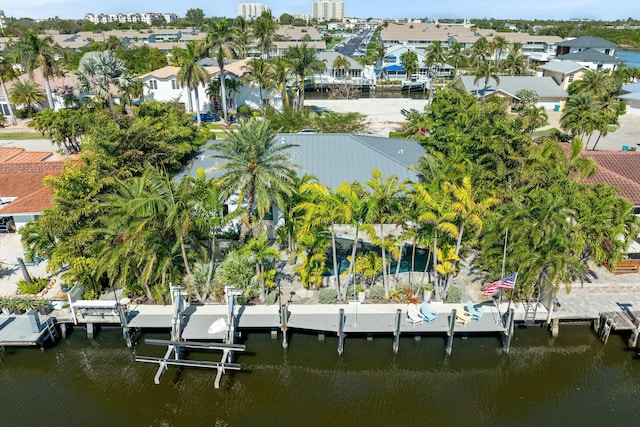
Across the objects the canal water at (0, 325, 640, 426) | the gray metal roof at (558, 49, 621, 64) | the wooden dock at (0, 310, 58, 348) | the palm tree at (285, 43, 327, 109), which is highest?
the palm tree at (285, 43, 327, 109)

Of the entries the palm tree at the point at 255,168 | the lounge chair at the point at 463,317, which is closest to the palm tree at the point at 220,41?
the palm tree at the point at 255,168

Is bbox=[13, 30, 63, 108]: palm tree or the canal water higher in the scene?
bbox=[13, 30, 63, 108]: palm tree

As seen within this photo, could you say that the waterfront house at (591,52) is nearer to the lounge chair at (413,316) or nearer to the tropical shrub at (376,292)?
the tropical shrub at (376,292)

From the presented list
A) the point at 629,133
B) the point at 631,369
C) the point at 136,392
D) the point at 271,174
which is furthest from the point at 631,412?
the point at 629,133

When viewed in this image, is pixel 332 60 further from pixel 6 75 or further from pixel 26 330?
pixel 26 330

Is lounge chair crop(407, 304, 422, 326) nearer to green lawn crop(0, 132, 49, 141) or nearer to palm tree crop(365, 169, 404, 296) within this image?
palm tree crop(365, 169, 404, 296)

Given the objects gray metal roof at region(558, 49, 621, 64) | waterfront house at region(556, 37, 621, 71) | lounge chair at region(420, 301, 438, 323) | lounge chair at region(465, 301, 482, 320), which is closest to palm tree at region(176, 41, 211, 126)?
lounge chair at region(420, 301, 438, 323)
